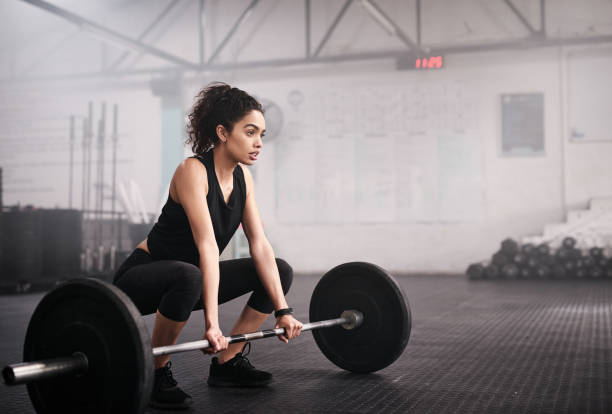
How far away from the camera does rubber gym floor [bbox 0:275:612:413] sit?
5.46 feet

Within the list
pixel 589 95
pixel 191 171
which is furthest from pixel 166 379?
pixel 589 95

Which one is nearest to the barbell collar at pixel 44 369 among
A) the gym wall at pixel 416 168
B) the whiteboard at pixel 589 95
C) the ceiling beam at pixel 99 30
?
the ceiling beam at pixel 99 30

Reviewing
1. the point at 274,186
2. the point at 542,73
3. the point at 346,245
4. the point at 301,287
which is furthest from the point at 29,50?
the point at 542,73

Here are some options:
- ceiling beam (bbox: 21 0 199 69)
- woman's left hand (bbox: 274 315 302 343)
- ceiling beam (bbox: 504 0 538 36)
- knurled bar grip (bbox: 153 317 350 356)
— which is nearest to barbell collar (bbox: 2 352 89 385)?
knurled bar grip (bbox: 153 317 350 356)

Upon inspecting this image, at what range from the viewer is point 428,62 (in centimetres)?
693

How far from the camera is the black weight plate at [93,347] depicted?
127 cm

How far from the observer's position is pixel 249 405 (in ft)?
5.48

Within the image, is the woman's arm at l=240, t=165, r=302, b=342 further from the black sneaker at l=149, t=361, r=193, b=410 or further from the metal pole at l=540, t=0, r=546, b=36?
A: the metal pole at l=540, t=0, r=546, b=36

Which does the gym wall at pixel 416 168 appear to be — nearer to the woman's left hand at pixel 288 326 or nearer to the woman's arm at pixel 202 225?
the woman's left hand at pixel 288 326

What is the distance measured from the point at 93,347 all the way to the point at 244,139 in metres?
0.67

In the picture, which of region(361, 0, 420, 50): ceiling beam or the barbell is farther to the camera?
region(361, 0, 420, 50): ceiling beam

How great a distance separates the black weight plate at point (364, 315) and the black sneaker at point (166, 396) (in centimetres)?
57

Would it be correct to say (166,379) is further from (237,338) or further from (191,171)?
(191,171)

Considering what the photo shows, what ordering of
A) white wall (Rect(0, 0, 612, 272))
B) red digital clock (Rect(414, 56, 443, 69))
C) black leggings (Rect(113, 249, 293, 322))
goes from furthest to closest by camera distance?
1. white wall (Rect(0, 0, 612, 272))
2. red digital clock (Rect(414, 56, 443, 69))
3. black leggings (Rect(113, 249, 293, 322))
